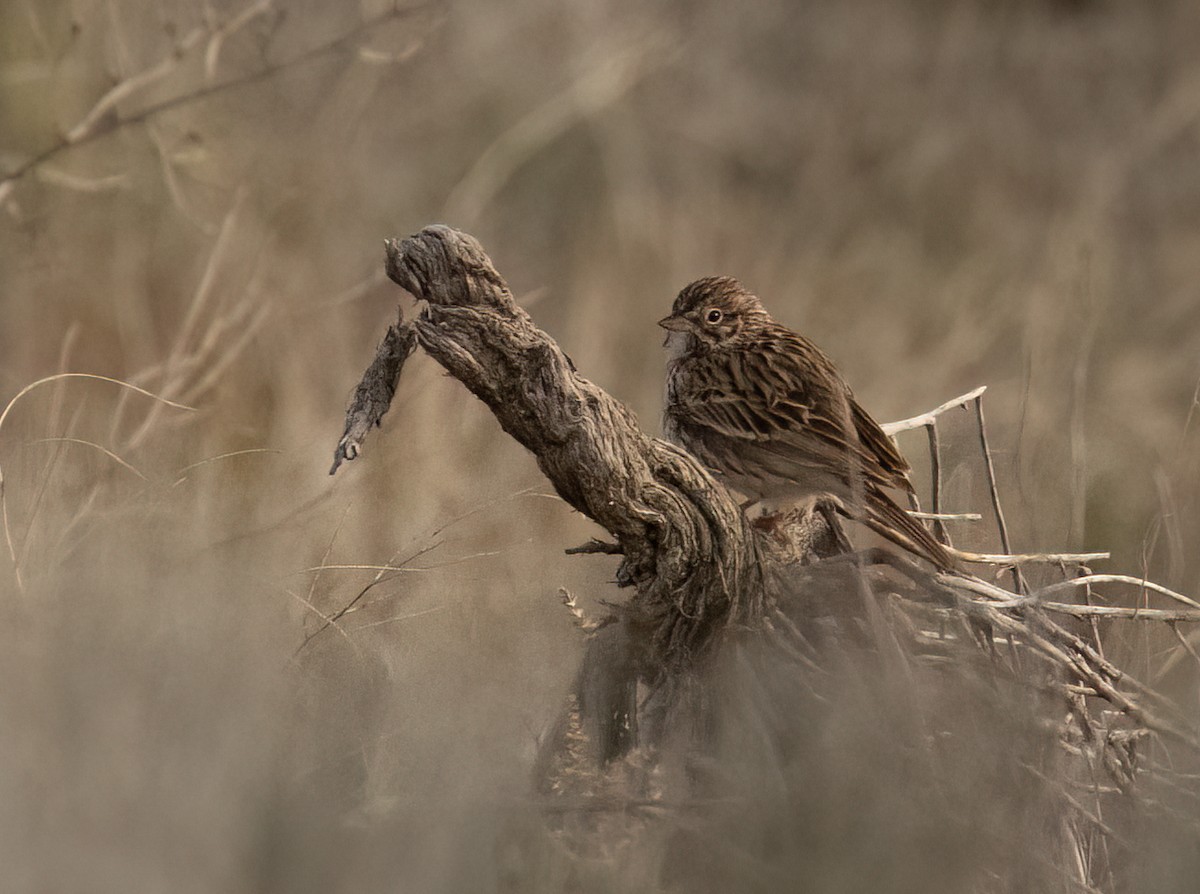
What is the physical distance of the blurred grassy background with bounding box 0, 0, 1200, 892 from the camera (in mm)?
1687

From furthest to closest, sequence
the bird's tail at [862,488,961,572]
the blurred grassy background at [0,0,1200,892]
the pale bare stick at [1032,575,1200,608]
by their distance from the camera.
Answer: the bird's tail at [862,488,961,572], the pale bare stick at [1032,575,1200,608], the blurred grassy background at [0,0,1200,892]

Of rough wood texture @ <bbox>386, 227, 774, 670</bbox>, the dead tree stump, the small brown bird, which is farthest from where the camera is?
the small brown bird

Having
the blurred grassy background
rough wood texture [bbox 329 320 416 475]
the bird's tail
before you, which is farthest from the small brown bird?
rough wood texture [bbox 329 320 416 475]

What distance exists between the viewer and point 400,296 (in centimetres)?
559

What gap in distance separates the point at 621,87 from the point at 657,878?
4.84m

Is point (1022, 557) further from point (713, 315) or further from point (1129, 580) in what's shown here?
point (713, 315)

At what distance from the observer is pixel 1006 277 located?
637 centimetres

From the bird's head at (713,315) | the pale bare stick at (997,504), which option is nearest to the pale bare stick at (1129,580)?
the pale bare stick at (997,504)

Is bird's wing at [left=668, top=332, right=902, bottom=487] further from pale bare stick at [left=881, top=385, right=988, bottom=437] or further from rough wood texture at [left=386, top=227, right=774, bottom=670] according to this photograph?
rough wood texture at [left=386, top=227, right=774, bottom=670]

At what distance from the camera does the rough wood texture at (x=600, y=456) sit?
2400 millimetres

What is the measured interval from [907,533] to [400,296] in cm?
320

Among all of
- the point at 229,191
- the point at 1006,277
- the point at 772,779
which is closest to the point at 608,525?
the point at 772,779

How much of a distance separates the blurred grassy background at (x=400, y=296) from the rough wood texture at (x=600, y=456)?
20 cm

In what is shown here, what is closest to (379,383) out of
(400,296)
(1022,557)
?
(1022,557)
